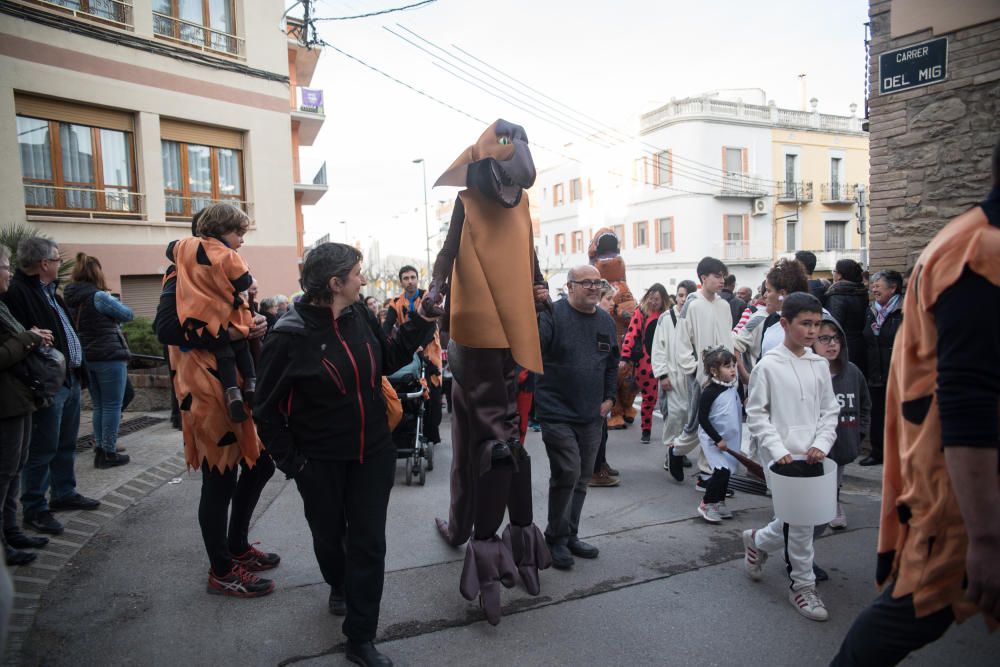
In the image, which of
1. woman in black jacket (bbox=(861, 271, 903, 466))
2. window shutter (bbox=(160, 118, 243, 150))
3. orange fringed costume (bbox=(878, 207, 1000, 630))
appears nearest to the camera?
orange fringed costume (bbox=(878, 207, 1000, 630))

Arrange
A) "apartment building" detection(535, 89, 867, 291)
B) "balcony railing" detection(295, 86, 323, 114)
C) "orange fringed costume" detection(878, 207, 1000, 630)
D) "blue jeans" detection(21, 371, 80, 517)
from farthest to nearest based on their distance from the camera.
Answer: "apartment building" detection(535, 89, 867, 291) < "balcony railing" detection(295, 86, 323, 114) < "blue jeans" detection(21, 371, 80, 517) < "orange fringed costume" detection(878, 207, 1000, 630)

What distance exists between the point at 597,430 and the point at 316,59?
19.9 m

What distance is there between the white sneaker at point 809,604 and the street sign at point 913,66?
16.8 feet

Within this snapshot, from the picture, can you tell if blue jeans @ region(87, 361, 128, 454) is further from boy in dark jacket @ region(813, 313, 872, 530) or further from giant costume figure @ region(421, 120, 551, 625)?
boy in dark jacket @ region(813, 313, 872, 530)

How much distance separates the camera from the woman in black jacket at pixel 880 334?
623 cm

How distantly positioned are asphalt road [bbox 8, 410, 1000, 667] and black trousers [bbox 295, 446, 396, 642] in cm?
32

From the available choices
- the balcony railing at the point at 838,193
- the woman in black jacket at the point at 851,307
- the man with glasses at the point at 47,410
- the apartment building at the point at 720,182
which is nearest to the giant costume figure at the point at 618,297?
the woman in black jacket at the point at 851,307

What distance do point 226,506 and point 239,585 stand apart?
46 cm

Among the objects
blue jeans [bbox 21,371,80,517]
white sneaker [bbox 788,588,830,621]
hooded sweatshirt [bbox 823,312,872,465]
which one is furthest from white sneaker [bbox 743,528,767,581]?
blue jeans [bbox 21,371,80,517]

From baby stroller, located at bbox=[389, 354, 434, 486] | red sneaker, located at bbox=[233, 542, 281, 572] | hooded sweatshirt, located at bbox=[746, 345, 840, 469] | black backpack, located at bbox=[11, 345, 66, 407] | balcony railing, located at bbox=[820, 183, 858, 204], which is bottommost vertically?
red sneaker, located at bbox=[233, 542, 281, 572]

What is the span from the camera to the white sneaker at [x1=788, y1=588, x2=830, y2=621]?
3.35 m

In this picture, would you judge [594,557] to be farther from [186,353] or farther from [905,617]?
[186,353]

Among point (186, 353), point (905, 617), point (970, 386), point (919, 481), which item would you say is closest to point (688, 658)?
point (905, 617)

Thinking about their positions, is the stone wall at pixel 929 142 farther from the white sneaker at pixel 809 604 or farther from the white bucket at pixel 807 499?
the white sneaker at pixel 809 604
